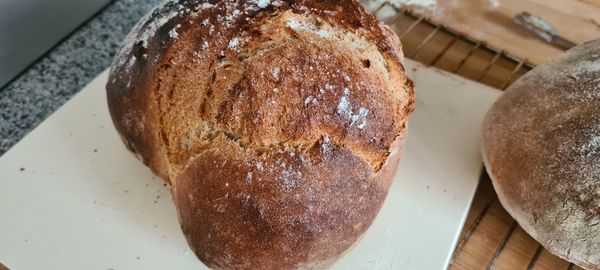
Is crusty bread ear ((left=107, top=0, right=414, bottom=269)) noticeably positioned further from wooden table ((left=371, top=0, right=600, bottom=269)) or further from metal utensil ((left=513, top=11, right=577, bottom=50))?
metal utensil ((left=513, top=11, right=577, bottom=50))

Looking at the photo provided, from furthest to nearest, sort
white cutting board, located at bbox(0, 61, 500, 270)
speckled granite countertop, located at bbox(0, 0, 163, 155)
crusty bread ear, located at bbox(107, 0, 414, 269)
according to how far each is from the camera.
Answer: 1. speckled granite countertop, located at bbox(0, 0, 163, 155)
2. white cutting board, located at bbox(0, 61, 500, 270)
3. crusty bread ear, located at bbox(107, 0, 414, 269)

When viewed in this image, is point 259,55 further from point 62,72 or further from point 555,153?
point 62,72

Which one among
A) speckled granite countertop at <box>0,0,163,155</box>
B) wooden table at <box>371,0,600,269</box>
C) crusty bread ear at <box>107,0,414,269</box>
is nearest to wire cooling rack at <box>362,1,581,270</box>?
wooden table at <box>371,0,600,269</box>

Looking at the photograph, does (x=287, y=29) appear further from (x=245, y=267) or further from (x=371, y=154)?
(x=245, y=267)

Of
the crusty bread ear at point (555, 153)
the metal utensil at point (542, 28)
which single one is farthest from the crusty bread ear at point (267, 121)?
the metal utensil at point (542, 28)

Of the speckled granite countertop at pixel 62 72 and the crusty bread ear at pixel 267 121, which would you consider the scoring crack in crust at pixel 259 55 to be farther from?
the speckled granite countertop at pixel 62 72

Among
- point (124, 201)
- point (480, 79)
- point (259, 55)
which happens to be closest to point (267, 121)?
point (259, 55)
